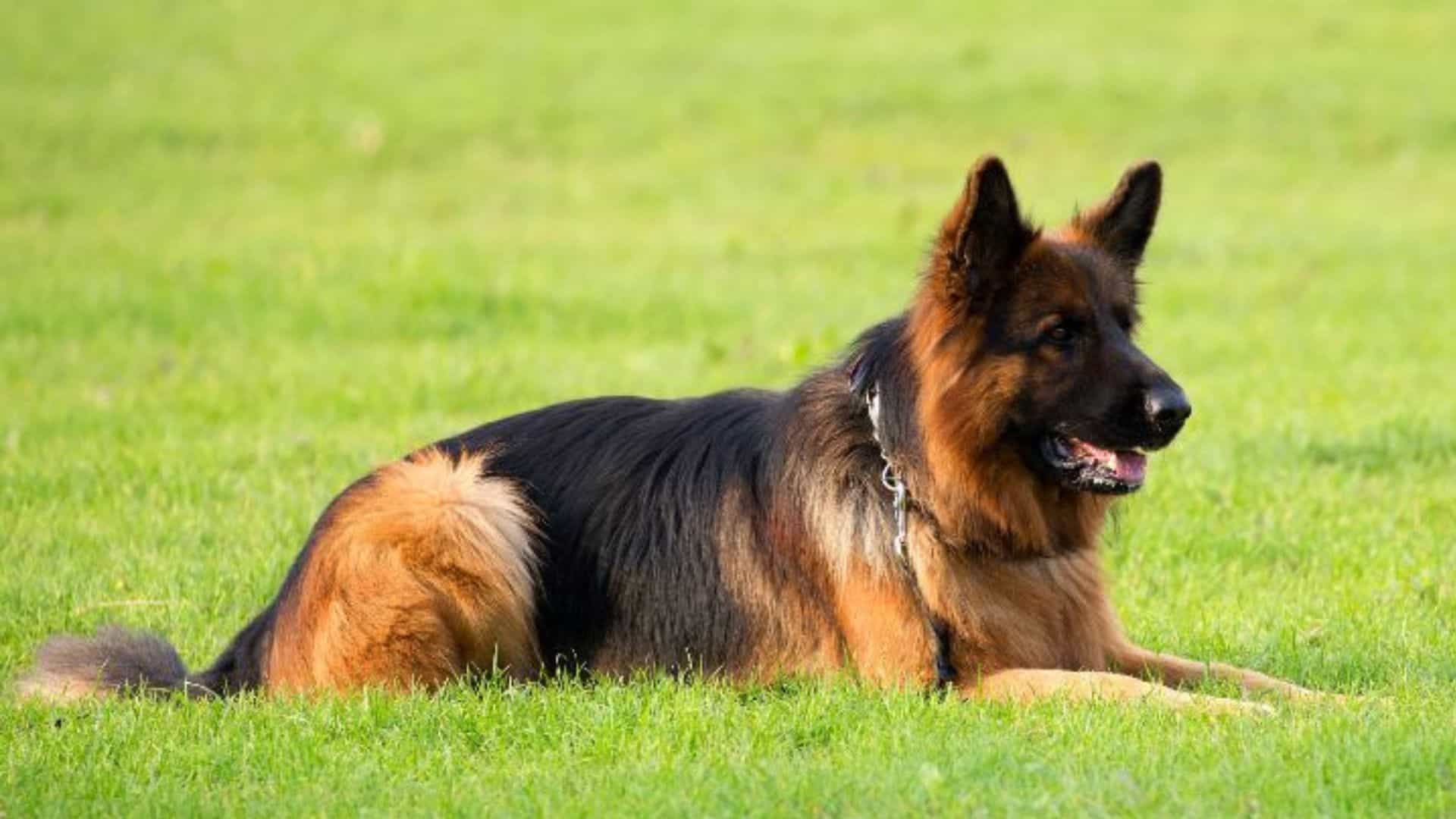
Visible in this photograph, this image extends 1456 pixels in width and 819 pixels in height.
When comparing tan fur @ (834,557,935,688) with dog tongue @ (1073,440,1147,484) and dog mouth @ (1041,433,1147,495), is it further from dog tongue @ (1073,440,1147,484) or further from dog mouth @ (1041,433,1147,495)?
dog tongue @ (1073,440,1147,484)

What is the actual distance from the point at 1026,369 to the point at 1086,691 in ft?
3.49

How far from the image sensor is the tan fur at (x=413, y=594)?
6.93 meters

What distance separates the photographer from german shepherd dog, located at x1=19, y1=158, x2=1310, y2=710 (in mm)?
6645

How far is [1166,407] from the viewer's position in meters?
6.50

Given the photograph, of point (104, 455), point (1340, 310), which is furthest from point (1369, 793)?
point (1340, 310)

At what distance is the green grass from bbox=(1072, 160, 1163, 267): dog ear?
4.64ft

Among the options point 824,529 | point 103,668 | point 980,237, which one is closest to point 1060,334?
point 980,237

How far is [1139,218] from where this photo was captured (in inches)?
281

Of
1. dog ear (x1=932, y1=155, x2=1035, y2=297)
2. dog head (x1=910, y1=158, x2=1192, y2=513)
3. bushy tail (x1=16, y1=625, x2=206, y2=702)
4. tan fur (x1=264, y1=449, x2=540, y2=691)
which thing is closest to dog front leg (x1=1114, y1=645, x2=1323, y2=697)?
dog head (x1=910, y1=158, x2=1192, y2=513)

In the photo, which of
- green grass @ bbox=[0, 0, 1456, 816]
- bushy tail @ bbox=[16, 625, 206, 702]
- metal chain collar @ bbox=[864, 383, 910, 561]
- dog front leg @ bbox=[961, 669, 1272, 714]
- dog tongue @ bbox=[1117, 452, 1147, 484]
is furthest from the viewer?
bushy tail @ bbox=[16, 625, 206, 702]

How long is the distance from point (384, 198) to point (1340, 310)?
39.6 feet

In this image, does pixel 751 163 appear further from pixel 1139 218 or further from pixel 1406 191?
pixel 1139 218

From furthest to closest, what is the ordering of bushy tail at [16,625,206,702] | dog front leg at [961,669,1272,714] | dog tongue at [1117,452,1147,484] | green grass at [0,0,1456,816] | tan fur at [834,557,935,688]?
bushy tail at [16,625,206,702]
tan fur at [834,557,935,688]
dog tongue at [1117,452,1147,484]
dog front leg at [961,669,1272,714]
green grass at [0,0,1456,816]

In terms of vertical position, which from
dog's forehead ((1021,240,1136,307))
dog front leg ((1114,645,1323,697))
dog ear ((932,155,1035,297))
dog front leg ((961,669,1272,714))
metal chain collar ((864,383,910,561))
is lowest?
dog front leg ((1114,645,1323,697))
